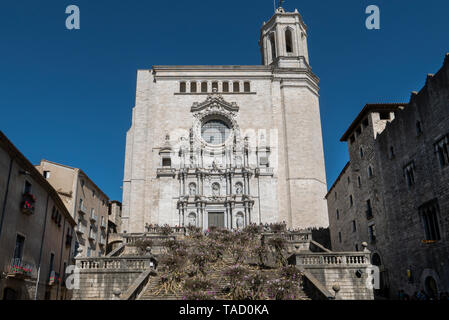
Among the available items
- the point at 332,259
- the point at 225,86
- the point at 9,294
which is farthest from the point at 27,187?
the point at 225,86

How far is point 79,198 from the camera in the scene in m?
33.0

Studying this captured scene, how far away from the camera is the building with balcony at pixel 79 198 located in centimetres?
3153

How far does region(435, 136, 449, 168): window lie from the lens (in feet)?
55.6

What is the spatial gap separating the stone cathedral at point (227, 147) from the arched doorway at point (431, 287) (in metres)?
18.7

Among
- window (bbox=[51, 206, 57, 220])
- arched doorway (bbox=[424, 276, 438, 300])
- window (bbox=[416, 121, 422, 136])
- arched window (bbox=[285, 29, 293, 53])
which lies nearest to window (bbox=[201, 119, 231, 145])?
arched window (bbox=[285, 29, 293, 53])

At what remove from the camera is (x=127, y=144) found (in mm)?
41000

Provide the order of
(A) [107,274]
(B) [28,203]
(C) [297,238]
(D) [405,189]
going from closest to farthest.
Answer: (A) [107,274], (B) [28,203], (D) [405,189], (C) [297,238]

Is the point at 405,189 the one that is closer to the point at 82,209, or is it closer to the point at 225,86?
the point at 225,86

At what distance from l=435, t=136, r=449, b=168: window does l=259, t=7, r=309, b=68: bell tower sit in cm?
2864

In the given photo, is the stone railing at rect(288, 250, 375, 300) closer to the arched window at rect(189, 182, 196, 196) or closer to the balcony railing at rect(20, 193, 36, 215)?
the balcony railing at rect(20, 193, 36, 215)

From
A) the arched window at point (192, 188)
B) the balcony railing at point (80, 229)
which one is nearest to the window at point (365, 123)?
the arched window at point (192, 188)

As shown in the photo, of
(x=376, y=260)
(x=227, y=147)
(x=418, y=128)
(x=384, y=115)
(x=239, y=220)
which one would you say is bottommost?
(x=376, y=260)

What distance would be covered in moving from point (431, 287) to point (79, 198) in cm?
2768

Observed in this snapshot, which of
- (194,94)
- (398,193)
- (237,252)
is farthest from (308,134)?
(237,252)
